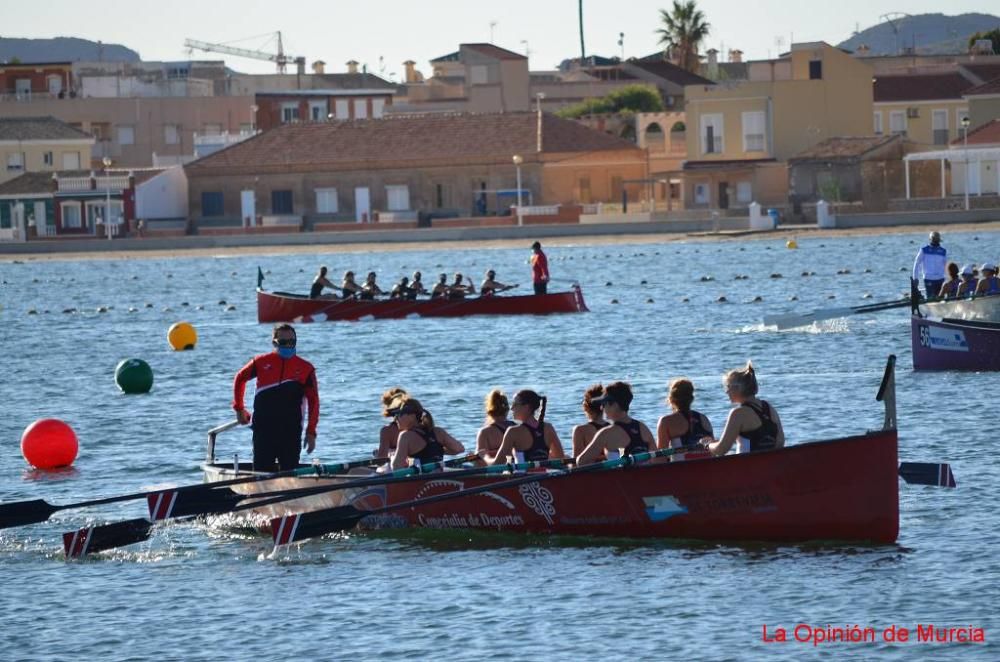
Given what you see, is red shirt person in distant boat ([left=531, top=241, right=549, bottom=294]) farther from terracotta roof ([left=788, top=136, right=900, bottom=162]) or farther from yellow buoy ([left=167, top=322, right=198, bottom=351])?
terracotta roof ([left=788, top=136, right=900, bottom=162])

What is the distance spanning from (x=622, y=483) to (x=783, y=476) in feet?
4.87

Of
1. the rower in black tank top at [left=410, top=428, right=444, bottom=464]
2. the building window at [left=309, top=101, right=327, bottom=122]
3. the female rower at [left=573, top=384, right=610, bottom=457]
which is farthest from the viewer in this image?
the building window at [left=309, top=101, right=327, bottom=122]

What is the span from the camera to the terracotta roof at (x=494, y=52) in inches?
4894

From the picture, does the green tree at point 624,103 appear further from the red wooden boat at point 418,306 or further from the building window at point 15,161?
the red wooden boat at point 418,306

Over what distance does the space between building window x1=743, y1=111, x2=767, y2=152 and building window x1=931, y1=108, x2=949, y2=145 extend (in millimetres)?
17172

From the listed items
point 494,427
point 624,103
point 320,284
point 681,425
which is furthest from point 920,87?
point 681,425

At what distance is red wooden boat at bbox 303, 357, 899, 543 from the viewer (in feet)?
52.8

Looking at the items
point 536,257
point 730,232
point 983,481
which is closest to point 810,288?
point 536,257

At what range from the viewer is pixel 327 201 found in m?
99.4

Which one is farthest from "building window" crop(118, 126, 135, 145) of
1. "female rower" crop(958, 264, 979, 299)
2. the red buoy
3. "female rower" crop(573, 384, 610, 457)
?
"female rower" crop(573, 384, 610, 457)

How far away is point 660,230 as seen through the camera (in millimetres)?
86375

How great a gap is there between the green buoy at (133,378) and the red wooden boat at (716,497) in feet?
56.4

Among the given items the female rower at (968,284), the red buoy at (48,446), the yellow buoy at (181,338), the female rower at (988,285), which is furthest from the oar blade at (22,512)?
the yellow buoy at (181,338)

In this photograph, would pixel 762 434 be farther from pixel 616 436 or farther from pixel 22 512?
pixel 22 512
